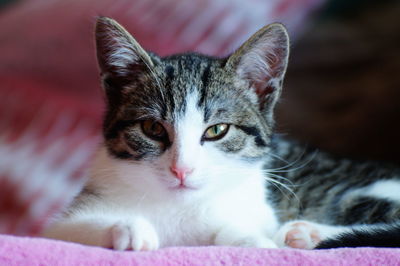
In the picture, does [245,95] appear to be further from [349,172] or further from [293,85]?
[293,85]

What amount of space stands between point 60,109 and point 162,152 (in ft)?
3.96

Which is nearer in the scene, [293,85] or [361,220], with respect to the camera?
[361,220]

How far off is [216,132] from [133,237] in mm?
332

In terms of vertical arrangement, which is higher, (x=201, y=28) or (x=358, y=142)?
(x=201, y=28)

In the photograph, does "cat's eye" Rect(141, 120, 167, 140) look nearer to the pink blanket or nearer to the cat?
the cat

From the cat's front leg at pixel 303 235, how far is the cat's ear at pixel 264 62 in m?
0.31

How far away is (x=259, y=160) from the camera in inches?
48.9

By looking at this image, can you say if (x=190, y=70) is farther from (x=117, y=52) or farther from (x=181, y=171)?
(x=181, y=171)

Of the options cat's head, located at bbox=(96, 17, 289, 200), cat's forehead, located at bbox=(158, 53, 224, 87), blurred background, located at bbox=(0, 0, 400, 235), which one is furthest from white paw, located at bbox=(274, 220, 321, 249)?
blurred background, located at bbox=(0, 0, 400, 235)

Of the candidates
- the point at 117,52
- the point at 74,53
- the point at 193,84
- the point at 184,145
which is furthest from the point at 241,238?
the point at 74,53

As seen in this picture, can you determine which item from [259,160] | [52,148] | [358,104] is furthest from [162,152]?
[358,104]

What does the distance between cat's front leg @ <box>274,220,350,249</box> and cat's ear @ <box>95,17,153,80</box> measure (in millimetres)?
490

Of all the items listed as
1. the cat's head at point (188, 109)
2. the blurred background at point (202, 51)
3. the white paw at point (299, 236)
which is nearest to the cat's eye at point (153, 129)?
the cat's head at point (188, 109)

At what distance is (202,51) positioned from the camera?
82.8 inches
